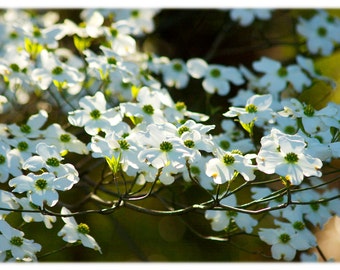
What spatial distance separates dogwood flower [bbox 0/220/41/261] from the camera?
1045 mm

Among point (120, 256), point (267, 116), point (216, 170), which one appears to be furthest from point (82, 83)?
point (120, 256)

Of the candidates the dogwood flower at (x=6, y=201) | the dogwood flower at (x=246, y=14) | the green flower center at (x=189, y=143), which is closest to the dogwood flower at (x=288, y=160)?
the green flower center at (x=189, y=143)

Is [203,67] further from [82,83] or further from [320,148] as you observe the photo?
[320,148]

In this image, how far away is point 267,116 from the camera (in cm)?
121

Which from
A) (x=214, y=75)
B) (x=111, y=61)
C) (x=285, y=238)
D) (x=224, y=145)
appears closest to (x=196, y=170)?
(x=224, y=145)

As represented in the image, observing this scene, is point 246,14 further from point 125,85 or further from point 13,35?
point 13,35

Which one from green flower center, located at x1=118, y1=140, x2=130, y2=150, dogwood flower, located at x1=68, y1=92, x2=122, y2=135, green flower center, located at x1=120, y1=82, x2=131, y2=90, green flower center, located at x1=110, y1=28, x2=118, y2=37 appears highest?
green flower center, located at x1=118, y1=140, x2=130, y2=150

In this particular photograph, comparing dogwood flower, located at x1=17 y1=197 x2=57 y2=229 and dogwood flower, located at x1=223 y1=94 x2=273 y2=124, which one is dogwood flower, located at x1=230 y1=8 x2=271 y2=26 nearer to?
dogwood flower, located at x1=223 y1=94 x2=273 y2=124

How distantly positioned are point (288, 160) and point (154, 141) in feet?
0.70

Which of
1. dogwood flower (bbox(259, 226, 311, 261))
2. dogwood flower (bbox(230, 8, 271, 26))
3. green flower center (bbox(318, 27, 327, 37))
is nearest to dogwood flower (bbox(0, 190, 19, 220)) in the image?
dogwood flower (bbox(259, 226, 311, 261))

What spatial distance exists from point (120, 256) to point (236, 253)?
0.39 meters

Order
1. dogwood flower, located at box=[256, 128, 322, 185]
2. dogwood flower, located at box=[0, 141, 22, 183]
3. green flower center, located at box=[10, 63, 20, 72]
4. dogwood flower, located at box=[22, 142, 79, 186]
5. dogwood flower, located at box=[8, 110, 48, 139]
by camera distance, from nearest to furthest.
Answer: dogwood flower, located at box=[256, 128, 322, 185] < dogwood flower, located at box=[22, 142, 79, 186] < dogwood flower, located at box=[0, 141, 22, 183] < dogwood flower, located at box=[8, 110, 48, 139] < green flower center, located at box=[10, 63, 20, 72]

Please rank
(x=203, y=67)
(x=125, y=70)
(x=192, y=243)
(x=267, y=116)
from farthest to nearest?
(x=192, y=243)
(x=203, y=67)
(x=125, y=70)
(x=267, y=116)

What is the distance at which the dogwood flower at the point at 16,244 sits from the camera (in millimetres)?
1045
